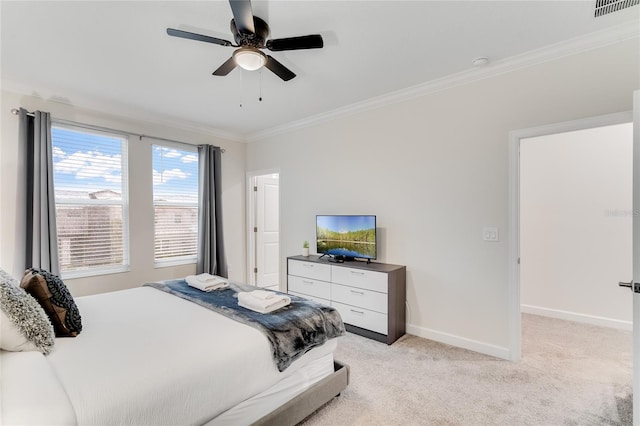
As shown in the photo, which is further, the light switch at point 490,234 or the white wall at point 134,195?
the white wall at point 134,195

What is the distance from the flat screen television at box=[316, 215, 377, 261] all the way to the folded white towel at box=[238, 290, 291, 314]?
1478 millimetres

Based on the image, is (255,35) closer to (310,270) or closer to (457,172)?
(457,172)

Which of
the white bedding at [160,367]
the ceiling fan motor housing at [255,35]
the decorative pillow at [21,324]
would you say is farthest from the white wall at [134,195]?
the ceiling fan motor housing at [255,35]

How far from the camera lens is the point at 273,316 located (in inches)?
78.7

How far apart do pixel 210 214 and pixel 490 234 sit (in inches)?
144

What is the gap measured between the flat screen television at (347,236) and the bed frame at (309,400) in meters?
1.50

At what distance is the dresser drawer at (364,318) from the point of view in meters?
3.11

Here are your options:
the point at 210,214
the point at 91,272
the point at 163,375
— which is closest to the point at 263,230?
the point at 210,214

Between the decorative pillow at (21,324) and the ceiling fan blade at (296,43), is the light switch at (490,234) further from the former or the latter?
the decorative pillow at (21,324)

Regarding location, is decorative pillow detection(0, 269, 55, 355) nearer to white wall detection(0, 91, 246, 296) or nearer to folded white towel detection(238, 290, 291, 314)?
folded white towel detection(238, 290, 291, 314)

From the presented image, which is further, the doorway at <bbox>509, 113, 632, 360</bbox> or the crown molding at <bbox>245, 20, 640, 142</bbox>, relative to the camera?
the doorway at <bbox>509, 113, 632, 360</bbox>

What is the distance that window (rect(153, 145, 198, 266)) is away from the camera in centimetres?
420

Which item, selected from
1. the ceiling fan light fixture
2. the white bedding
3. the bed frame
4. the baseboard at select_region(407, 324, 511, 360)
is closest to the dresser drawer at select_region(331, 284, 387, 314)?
the baseboard at select_region(407, 324, 511, 360)

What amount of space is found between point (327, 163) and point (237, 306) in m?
2.47
